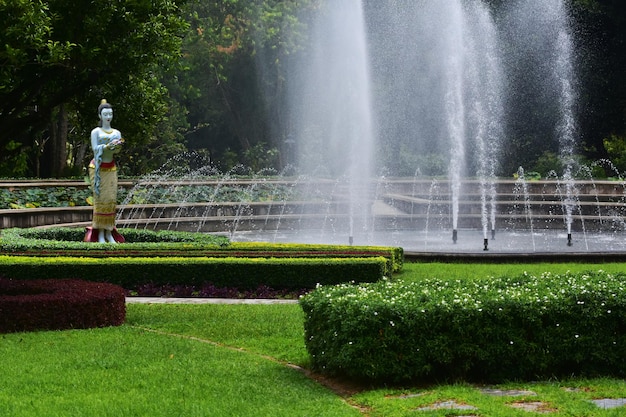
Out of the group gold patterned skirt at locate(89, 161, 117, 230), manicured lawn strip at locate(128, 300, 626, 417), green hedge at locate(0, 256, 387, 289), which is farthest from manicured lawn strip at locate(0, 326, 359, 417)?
gold patterned skirt at locate(89, 161, 117, 230)

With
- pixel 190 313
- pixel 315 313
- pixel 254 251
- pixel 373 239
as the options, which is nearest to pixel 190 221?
pixel 373 239

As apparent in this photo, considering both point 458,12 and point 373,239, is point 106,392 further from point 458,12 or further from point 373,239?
point 458,12

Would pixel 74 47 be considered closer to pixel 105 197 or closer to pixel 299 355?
pixel 105 197

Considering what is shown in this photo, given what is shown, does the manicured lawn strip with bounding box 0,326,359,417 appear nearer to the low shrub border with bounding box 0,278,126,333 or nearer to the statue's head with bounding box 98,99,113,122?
the low shrub border with bounding box 0,278,126,333

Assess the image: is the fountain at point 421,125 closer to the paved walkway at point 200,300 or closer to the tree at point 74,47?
the paved walkway at point 200,300

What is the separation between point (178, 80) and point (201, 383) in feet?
114

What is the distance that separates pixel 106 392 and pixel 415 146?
3522cm

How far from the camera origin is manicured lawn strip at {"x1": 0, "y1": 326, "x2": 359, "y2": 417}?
23.2 ft

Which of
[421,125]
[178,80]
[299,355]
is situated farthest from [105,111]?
[421,125]

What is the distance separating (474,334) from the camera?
8023mm

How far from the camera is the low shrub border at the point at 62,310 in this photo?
1109 centimetres

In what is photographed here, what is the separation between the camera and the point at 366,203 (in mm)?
29547

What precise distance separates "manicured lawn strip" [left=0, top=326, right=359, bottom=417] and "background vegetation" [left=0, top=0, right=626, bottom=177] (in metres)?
3.71

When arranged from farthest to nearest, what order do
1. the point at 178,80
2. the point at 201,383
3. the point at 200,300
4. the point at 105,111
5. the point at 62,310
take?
the point at 178,80, the point at 105,111, the point at 200,300, the point at 62,310, the point at 201,383
